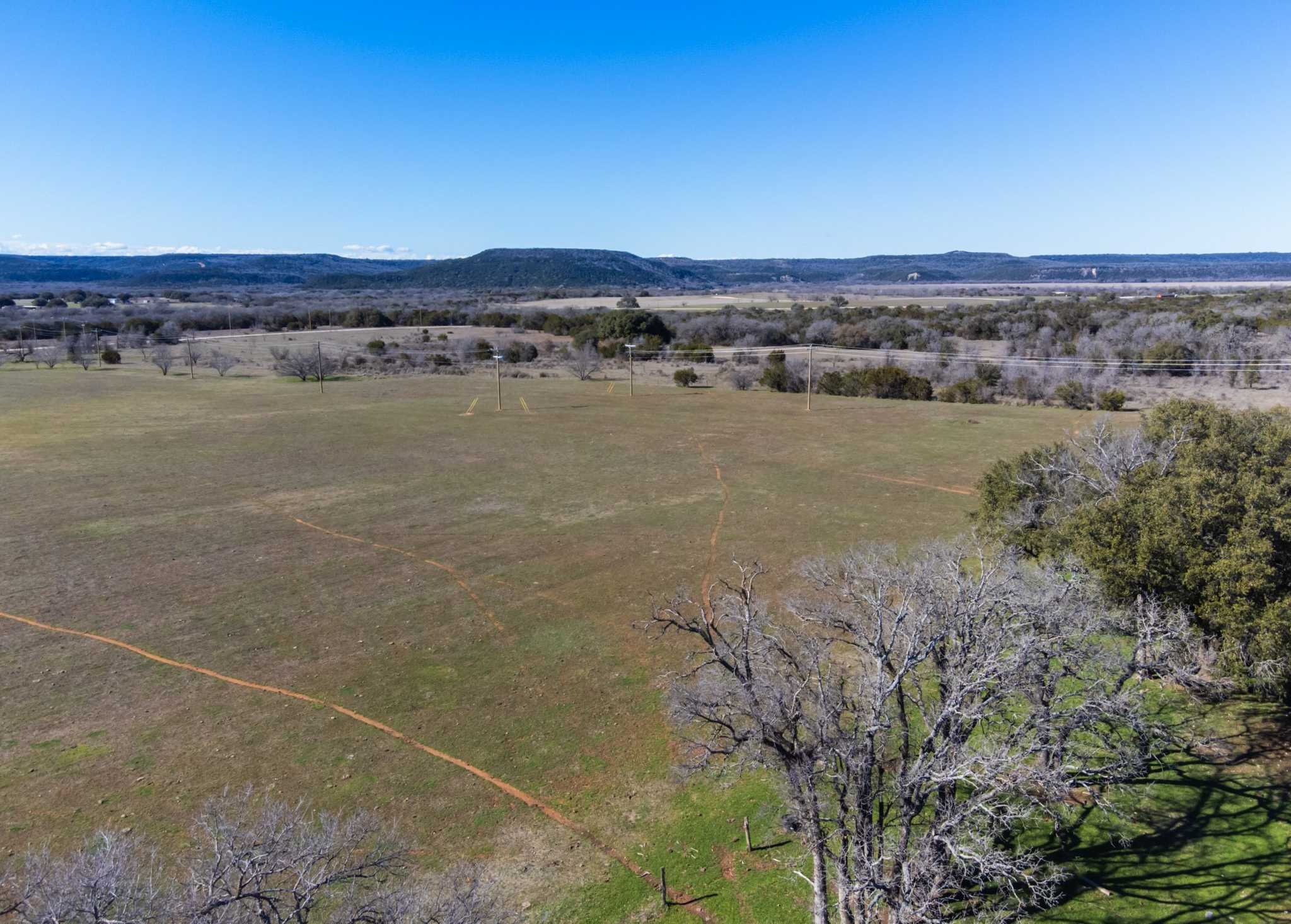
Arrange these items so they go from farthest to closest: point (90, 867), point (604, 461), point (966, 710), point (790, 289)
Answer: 1. point (790, 289)
2. point (604, 461)
3. point (966, 710)
4. point (90, 867)

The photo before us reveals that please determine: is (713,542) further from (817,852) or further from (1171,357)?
(1171,357)

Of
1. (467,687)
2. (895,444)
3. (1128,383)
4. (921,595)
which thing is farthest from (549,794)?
(1128,383)

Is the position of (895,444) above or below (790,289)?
below

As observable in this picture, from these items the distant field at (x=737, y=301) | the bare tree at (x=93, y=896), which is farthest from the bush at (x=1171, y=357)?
the distant field at (x=737, y=301)

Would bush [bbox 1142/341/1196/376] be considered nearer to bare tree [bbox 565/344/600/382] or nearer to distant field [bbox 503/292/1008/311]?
bare tree [bbox 565/344/600/382]

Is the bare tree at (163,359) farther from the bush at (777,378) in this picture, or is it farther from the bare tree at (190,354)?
the bush at (777,378)

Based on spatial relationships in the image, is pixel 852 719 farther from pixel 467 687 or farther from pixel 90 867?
pixel 90 867

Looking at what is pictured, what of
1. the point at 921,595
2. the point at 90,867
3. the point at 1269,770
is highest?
the point at 921,595
